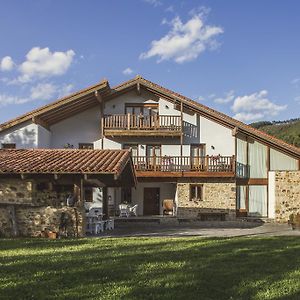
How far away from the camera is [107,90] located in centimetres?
2528

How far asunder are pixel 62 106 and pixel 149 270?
17387mm

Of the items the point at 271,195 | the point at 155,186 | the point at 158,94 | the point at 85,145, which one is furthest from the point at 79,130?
the point at 271,195

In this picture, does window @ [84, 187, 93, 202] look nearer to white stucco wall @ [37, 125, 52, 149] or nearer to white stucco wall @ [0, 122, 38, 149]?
white stucco wall @ [37, 125, 52, 149]

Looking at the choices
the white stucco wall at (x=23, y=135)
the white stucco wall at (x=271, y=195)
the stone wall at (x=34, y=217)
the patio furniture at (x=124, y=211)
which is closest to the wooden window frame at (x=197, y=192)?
the patio furniture at (x=124, y=211)

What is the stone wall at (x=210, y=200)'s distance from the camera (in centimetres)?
2489

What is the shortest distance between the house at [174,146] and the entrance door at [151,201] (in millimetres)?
60

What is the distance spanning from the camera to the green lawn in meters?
7.04

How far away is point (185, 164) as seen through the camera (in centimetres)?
2553

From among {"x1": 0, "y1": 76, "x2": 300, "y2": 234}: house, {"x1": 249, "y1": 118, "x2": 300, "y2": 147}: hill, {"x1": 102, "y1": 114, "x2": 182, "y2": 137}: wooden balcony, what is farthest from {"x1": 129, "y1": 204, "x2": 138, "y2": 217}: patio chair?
{"x1": 249, "y1": 118, "x2": 300, "y2": 147}: hill

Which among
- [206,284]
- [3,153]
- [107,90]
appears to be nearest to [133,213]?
[107,90]

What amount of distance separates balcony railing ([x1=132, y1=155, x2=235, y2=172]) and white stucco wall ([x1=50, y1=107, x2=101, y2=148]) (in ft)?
10.7

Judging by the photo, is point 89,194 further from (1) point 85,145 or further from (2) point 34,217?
(2) point 34,217

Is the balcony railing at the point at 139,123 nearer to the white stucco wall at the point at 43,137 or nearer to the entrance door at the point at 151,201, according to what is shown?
the white stucco wall at the point at 43,137

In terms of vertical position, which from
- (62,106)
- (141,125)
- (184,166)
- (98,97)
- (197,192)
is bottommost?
(197,192)
